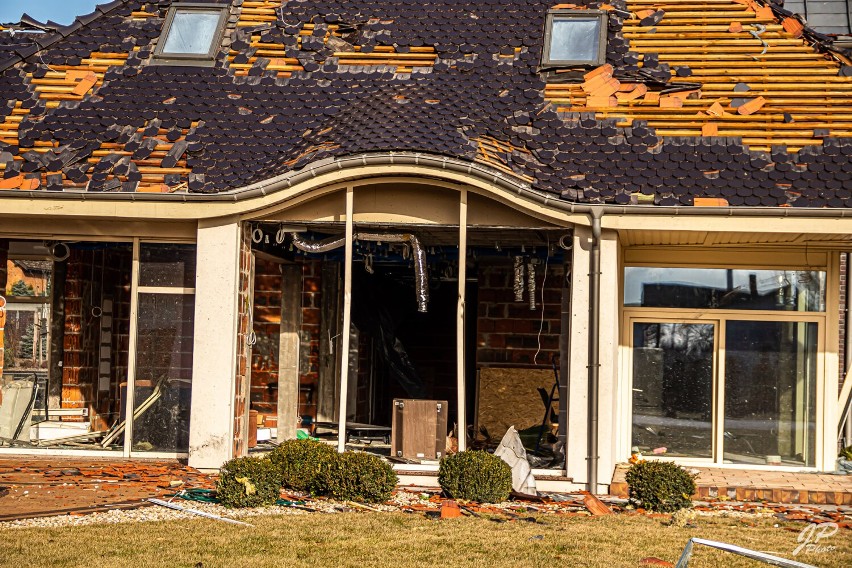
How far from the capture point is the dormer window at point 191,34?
15.7m

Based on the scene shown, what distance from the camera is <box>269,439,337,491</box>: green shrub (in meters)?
11.9

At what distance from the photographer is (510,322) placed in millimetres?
17469

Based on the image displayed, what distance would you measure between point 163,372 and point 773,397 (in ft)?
24.0

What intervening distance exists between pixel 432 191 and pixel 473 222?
1.98ft

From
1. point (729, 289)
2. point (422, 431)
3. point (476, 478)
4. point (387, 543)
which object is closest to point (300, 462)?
point (476, 478)

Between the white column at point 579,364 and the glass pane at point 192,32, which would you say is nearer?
the white column at point 579,364

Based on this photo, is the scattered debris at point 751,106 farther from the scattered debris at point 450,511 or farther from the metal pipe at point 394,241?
the scattered debris at point 450,511

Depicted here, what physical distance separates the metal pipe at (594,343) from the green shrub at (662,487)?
1142 mm

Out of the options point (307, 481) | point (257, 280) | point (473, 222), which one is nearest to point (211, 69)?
point (257, 280)

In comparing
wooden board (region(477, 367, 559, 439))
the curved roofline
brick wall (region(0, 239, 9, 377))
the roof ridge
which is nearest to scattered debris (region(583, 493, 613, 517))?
the curved roofline

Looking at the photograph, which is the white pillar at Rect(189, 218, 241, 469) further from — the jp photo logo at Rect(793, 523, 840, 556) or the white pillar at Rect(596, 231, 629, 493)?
the jp photo logo at Rect(793, 523, 840, 556)

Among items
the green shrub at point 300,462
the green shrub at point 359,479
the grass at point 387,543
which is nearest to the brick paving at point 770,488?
the grass at point 387,543

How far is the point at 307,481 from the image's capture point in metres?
11.9

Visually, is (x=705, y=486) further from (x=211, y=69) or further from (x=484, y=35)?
(x=211, y=69)
